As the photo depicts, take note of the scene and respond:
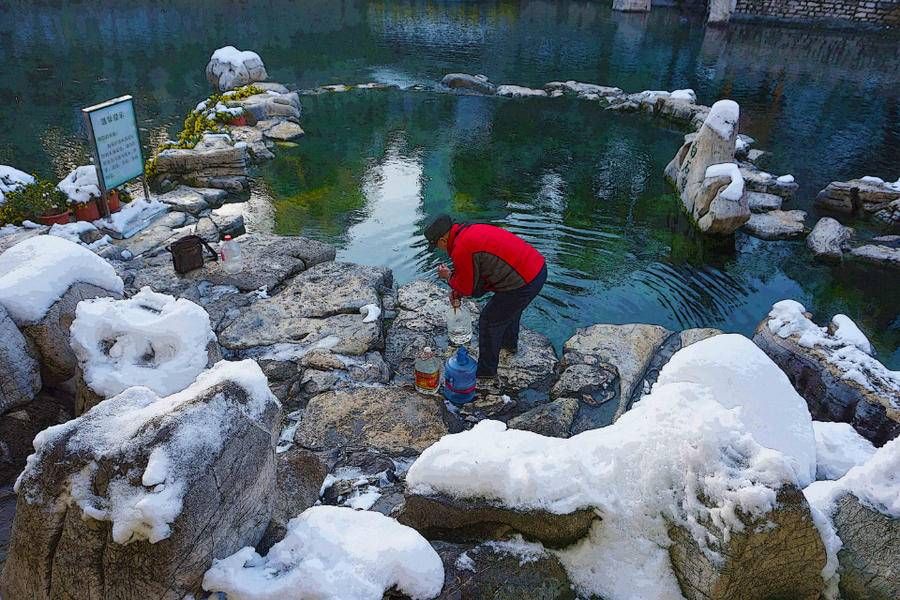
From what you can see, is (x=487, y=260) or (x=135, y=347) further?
(x=487, y=260)

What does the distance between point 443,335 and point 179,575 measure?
15.0 feet

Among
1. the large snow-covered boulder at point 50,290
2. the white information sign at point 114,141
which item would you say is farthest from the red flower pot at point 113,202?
the large snow-covered boulder at point 50,290

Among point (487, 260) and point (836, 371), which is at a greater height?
point (487, 260)

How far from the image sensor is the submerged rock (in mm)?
2250

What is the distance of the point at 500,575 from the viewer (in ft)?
8.63

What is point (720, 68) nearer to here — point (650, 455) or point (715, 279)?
point (715, 279)

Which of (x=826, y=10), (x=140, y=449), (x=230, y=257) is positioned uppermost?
(x=826, y=10)

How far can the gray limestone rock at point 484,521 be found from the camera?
2.63 meters

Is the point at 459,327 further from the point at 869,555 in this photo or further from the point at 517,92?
the point at 517,92

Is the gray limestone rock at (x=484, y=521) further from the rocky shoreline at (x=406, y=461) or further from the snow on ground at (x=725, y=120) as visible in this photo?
the snow on ground at (x=725, y=120)

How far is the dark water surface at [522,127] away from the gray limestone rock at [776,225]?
246mm

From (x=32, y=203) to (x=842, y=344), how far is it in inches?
416

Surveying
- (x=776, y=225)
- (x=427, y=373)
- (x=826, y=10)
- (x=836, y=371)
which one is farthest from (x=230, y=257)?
(x=826, y=10)

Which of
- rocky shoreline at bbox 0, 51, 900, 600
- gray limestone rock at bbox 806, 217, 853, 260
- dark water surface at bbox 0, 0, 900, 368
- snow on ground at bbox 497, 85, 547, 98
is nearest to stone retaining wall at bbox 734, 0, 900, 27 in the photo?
dark water surface at bbox 0, 0, 900, 368
